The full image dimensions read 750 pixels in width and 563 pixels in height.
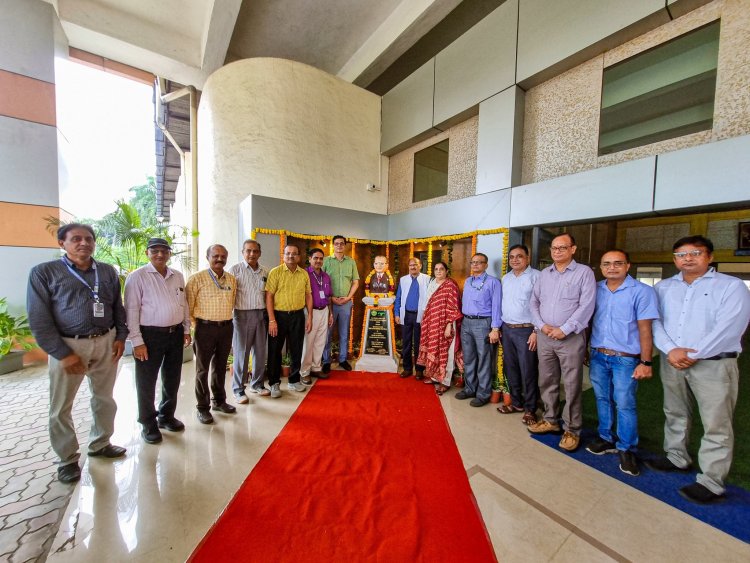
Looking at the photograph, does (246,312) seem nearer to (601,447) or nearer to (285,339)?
(285,339)

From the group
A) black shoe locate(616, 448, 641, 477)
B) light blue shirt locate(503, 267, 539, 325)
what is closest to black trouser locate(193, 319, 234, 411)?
light blue shirt locate(503, 267, 539, 325)

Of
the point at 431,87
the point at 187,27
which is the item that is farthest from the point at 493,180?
the point at 187,27

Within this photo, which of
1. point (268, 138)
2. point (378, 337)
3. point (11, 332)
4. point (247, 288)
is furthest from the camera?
point (268, 138)

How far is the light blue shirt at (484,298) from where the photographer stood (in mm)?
3312

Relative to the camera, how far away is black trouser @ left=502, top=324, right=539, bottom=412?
3.08 m

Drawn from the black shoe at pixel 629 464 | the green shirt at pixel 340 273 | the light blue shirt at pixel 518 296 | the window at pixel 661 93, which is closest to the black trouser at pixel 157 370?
the green shirt at pixel 340 273

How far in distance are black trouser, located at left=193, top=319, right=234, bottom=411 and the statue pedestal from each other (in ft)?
6.58

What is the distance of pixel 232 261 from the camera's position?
5.06 m

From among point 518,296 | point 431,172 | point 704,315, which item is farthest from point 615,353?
point 431,172

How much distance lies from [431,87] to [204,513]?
227 inches

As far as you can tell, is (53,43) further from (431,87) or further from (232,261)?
(431,87)

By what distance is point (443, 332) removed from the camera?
3.85 meters

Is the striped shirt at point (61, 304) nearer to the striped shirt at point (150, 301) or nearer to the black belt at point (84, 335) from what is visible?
the black belt at point (84, 335)

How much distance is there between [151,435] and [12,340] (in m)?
3.92
